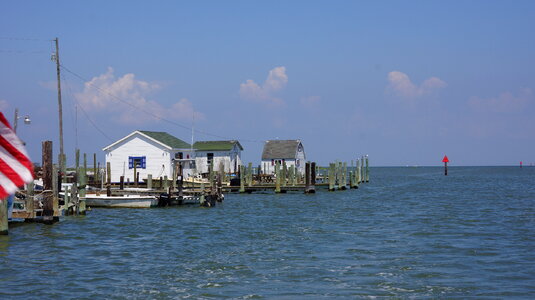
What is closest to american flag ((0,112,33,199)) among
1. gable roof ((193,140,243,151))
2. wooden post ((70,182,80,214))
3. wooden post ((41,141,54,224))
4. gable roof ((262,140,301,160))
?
wooden post ((41,141,54,224))

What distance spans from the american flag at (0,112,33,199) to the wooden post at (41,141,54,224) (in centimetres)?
2021

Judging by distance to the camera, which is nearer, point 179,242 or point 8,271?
point 8,271

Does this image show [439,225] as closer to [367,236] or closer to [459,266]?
[367,236]

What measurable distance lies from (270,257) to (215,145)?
162ft

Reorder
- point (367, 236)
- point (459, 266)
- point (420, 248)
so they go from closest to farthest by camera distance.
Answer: point (459, 266) → point (420, 248) → point (367, 236)

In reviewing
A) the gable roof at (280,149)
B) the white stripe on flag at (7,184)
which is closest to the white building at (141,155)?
the gable roof at (280,149)

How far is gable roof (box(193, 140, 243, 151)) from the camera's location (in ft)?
220

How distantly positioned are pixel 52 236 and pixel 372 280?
1372 centimetres

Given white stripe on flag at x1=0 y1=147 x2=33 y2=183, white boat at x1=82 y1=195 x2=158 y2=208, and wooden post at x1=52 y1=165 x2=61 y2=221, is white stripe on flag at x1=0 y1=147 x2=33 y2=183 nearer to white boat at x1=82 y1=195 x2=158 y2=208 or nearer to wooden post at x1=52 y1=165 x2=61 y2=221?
wooden post at x1=52 y1=165 x2=61 y2=221

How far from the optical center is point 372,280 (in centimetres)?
1590

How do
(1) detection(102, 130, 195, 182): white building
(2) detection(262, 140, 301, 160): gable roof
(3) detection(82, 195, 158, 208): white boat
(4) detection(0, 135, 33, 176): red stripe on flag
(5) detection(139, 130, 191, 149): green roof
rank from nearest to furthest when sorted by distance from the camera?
(4) detection(0, 135, 33, 176): red stripe on flag → (3) detection(82, 195, 158, 208): white boat → (1) detection(102, 130, 195, 182): white building → (5) detection(139, 130, 191, 149): green roof → (2) detection(262, 140, 301, 160): gable roof

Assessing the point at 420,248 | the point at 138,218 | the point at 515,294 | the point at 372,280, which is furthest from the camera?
the point at 138,218

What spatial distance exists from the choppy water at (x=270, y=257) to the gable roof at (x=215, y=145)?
109 ft

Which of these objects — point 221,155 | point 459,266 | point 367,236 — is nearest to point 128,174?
point 221,155
